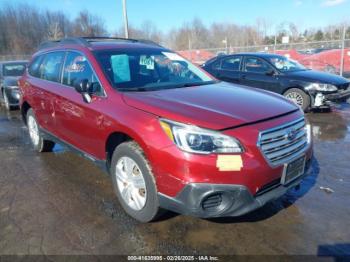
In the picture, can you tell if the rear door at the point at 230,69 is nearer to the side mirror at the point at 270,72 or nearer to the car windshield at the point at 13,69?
the side mirror at the point at 270,72

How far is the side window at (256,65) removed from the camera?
895 cm

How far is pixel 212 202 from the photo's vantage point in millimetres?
2811

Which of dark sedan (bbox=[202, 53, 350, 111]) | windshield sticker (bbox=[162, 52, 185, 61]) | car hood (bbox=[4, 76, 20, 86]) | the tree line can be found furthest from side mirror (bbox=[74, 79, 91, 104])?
the tree line

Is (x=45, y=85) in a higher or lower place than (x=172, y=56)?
lower

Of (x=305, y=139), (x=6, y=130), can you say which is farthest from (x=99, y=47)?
(x=6, y=130)

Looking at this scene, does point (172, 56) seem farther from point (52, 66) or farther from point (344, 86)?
point (344, 86)

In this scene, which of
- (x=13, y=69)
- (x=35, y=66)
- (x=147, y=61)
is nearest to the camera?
(x=147, y=61)

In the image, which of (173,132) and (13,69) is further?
(13,69)

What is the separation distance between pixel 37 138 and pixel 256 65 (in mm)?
6116

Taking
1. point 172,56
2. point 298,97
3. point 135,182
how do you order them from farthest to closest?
1. point 298,97
2. point 172,56
3. point 135,182

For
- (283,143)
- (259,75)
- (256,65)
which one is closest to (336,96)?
(259,75)

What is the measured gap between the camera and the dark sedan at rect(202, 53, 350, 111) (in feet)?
26.7

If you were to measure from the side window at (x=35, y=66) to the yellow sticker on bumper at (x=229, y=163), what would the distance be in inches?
155

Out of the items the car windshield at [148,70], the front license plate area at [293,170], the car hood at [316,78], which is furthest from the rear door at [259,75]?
the front license plate area at [293,170]
